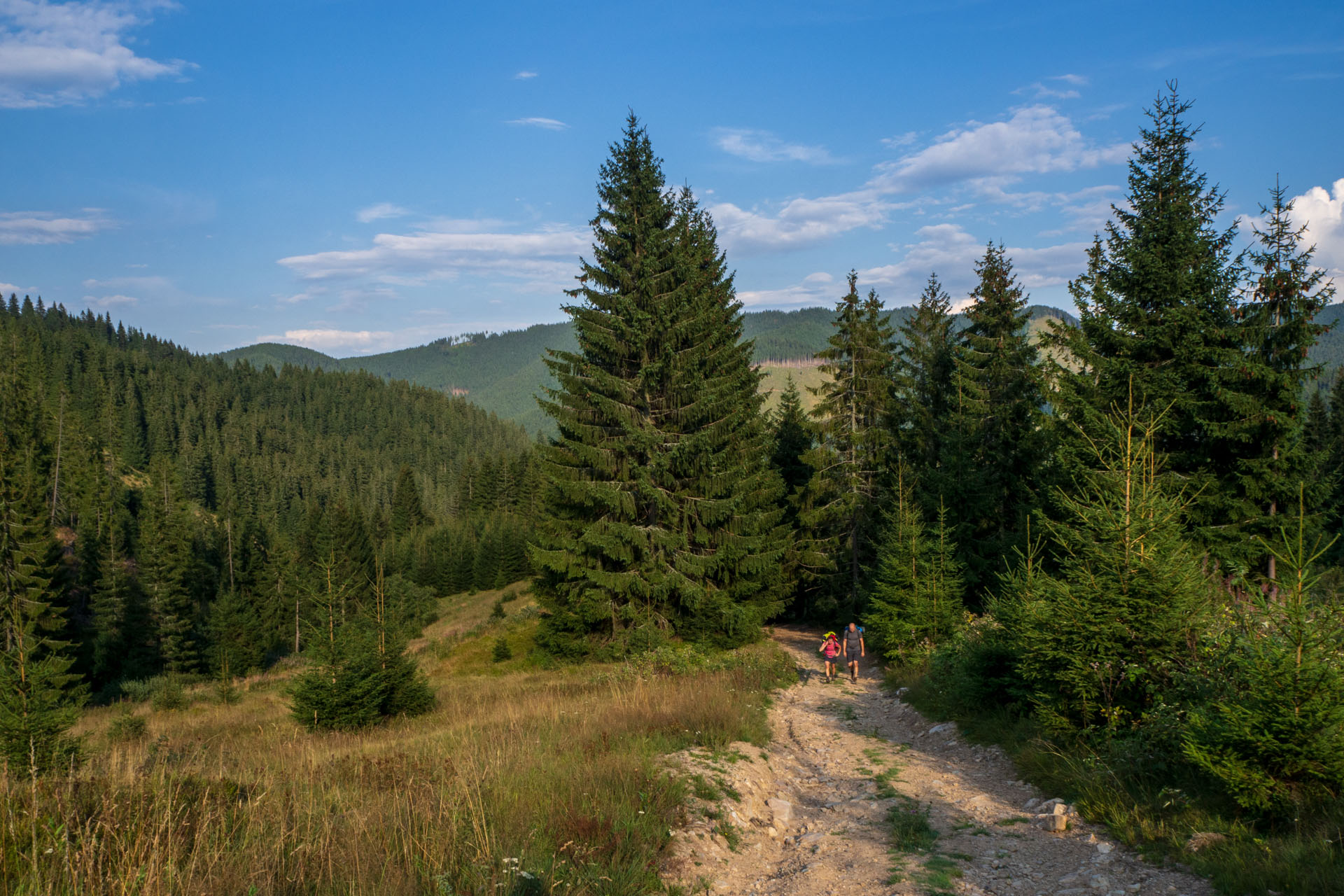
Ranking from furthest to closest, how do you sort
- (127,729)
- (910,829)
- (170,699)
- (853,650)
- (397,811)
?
(170,699) < (127,729) < (853,650) < (910,829) < (397,811)

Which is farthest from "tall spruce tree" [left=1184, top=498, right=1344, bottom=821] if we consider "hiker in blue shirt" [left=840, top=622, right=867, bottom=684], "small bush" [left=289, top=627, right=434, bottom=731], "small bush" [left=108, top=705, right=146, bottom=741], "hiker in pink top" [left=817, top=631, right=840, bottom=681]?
"small bush" [left=108, top=705, right=146, bottom=741]

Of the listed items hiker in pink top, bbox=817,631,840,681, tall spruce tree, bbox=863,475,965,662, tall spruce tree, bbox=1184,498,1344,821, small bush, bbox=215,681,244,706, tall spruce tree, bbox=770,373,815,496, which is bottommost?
small bush, bbox=215,681,244,706

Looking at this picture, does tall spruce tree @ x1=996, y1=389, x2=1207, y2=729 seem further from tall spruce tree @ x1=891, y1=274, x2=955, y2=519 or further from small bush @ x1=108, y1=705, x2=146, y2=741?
small bush @ x1=108, y1=705, x2=146, y2=741

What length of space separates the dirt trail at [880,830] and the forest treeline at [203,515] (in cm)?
1178

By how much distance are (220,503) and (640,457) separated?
402 ft

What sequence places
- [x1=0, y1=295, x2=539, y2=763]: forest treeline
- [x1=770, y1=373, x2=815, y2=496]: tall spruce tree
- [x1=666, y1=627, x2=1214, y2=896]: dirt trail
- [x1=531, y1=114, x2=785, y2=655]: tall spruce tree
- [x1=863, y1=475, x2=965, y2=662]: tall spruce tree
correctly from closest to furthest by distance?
[x1=666, y1=627, x2=1214, y2=896]: dirt trail
[x1=863, y1=475, x2=965, y2=662]: tall spruce tree
[x1=531, y1=114, x2=785, y2=655]: tall spruce tree
[x1=770, y1=373, x2=815, y2=496]: tall spruce tree
[x1=0, y1=295, x2=539, y2=763]: forest treeline

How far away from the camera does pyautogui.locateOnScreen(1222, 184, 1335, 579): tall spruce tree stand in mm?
15375

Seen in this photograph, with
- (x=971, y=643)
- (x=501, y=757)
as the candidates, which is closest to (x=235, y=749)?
(x=501, y=757)

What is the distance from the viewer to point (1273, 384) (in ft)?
50.9

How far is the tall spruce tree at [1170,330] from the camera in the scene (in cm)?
1609

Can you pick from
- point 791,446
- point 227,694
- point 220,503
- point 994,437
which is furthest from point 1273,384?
point 220,503

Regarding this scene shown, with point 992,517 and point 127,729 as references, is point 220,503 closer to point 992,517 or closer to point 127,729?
point 127,729

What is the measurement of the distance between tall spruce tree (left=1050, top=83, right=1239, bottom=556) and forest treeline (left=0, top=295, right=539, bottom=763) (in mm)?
19964

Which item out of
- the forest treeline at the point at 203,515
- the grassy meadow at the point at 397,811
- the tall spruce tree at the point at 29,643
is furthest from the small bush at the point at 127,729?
the grassy meadow at the point at 397,811
